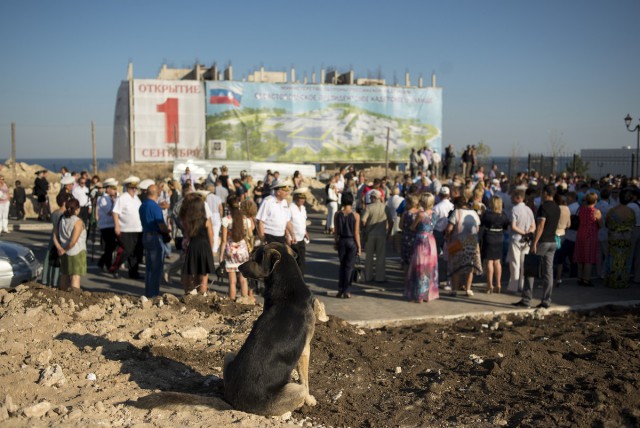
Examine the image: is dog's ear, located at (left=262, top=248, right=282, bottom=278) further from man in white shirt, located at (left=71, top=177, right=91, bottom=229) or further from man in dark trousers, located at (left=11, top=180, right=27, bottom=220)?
man in dark trousers, located at (left=11, top=180, right=27, bottom=220)

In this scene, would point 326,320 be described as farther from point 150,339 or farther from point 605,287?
point 605,287

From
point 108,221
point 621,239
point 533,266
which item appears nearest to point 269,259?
point 533,266

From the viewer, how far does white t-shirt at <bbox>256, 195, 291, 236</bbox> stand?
11.1 metres

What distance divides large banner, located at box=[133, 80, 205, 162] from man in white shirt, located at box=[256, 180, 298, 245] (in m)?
32.1

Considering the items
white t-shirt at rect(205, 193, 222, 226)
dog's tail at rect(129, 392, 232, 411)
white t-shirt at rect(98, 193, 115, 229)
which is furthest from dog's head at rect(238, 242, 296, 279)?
white t-shirt at rect(98, 193, 115, 229)

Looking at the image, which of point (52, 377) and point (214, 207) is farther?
point (214, 207)

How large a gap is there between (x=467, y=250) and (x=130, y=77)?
3471 cm

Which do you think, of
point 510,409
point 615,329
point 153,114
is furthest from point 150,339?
point 153,114

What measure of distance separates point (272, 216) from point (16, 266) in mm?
4357

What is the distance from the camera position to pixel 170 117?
43.2 m

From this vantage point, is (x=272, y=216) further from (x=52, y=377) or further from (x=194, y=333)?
(x=52, y=377)

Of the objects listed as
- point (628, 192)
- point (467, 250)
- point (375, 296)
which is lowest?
point (375, 296)

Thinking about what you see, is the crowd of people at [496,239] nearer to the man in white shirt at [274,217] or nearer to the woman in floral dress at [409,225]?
the woman in floral dress at [409,225]

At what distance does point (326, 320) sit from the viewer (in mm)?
9008
